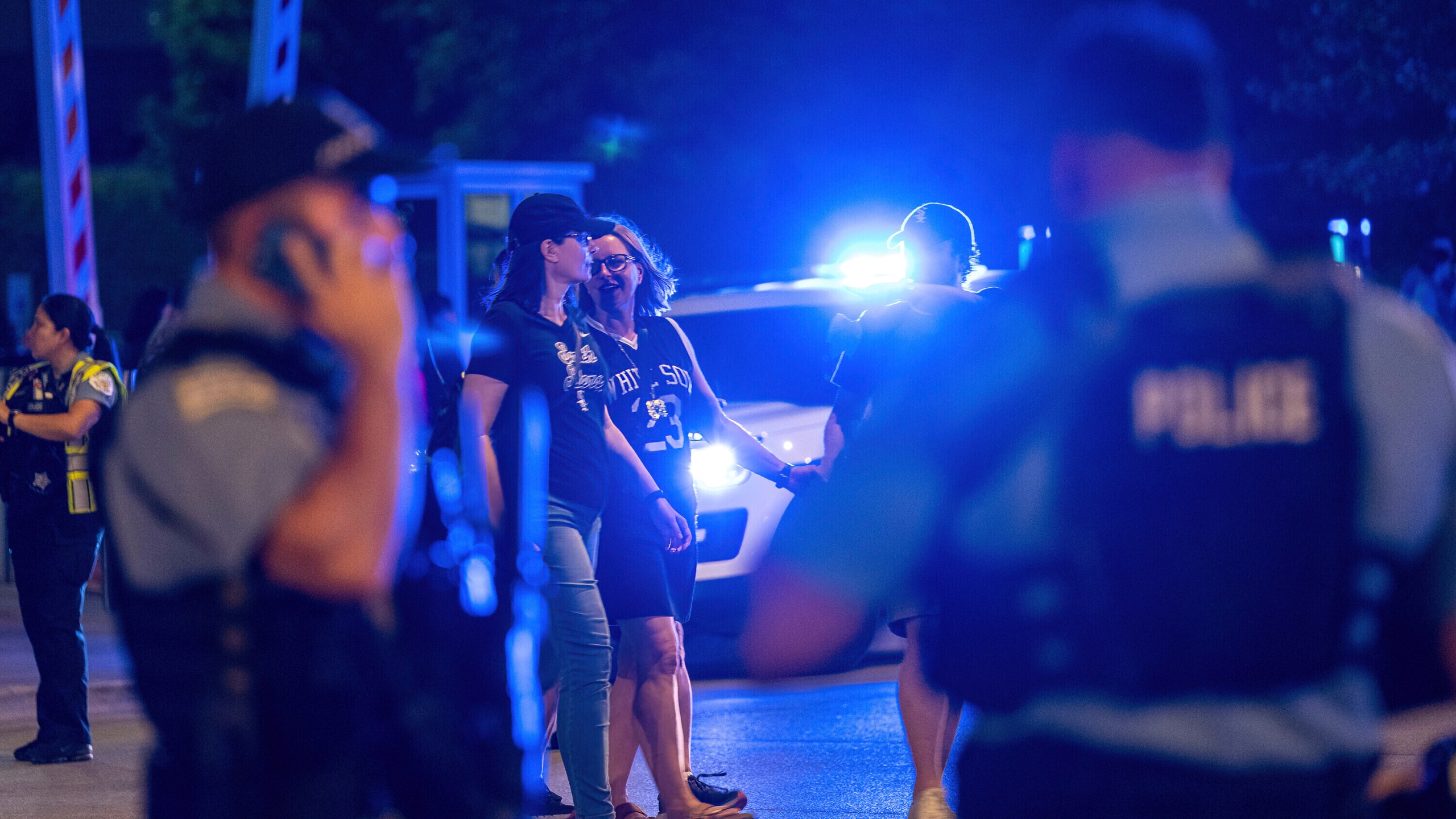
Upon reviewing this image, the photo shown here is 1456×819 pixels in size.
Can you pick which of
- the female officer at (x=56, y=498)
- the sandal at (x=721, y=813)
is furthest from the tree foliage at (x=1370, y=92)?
the sandal at (x=721, y=813)

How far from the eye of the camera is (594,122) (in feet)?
91.8

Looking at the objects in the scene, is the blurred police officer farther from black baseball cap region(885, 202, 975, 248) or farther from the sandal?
black baseball cap region(885, 202, 975, 248)

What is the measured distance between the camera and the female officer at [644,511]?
5715 millimetres

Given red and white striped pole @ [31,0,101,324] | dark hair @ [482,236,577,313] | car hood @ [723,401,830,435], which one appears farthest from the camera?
red and white striped pole @ [31,0,101,324]

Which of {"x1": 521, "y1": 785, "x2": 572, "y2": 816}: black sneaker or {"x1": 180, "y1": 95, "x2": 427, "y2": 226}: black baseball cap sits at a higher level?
{"x1": 180, "y1": 95, "x2": 427, "y2": 226}: black baseball cap

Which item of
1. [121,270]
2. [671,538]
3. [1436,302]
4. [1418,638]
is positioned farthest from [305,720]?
[121,270]

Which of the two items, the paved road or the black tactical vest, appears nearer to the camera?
the black tactical vest

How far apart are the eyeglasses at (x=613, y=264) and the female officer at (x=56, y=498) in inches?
89.0

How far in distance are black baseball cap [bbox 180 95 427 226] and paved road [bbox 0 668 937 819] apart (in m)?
3.52

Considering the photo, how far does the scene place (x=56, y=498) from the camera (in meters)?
7.19

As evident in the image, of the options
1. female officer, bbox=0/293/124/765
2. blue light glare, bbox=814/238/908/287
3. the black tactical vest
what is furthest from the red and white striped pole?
the black tactical vest

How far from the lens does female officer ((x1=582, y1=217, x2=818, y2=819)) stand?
18.7ft

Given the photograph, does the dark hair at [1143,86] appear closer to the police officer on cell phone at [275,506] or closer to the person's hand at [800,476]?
the police officer on cell phone at [275,506]

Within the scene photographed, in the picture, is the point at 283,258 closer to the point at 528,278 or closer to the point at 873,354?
the point at 528,278
